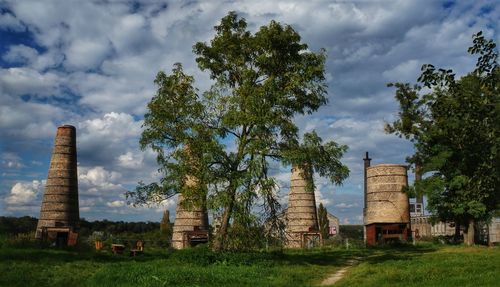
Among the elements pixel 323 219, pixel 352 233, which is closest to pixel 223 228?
pixel 323 219

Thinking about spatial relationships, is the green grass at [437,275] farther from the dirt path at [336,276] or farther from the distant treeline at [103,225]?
the distant treeline at [103,225]

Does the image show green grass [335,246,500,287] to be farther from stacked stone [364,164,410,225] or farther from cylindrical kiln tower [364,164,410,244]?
stacked stone [364,164,410,225]

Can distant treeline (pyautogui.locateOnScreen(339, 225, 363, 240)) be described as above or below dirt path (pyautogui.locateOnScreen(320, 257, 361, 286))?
above

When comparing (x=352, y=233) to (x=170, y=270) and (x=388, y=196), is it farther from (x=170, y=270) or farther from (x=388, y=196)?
(x=170, y=270)

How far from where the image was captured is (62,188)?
32.8 meters

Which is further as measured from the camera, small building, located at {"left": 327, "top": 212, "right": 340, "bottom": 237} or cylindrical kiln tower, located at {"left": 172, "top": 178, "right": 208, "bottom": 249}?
small building, located at {"left": 327, "top": 212, "right": 340, "bottom": 237}

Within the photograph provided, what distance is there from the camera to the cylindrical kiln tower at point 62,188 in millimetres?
32656

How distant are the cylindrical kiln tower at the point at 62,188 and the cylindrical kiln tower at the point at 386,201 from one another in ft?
67.2

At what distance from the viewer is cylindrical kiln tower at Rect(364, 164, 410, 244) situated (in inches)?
1419

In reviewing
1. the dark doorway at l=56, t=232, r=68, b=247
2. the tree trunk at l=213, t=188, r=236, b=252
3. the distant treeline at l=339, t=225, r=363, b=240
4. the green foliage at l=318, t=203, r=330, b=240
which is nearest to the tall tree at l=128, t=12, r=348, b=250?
the tree trunk at l=213, t=188, r=236, b=252

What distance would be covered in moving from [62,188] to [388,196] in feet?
73.6

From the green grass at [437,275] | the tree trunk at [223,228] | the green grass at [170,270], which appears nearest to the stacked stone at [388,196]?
Result: the green grass at [170,270]

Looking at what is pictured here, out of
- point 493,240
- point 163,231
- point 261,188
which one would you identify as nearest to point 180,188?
point 261,188

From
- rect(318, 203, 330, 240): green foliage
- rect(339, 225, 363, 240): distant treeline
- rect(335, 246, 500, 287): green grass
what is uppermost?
rect(318, 203, 330, 240): green foliage
